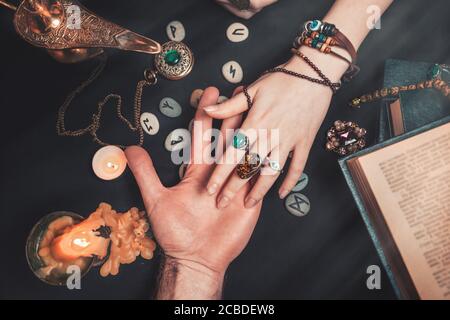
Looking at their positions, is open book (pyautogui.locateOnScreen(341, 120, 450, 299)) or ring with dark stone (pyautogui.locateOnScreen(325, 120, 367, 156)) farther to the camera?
ring with dark stone (pyautogui.locateOnScreen(325, 120, 367, 156))

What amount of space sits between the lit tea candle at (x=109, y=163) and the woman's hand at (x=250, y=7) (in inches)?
19.1

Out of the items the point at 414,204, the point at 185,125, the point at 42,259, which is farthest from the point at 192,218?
the point at 414,204

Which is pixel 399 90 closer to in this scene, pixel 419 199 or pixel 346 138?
pixel 346 138

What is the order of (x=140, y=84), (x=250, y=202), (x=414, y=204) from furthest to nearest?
1. (x=140, y=84)
2. (x=250, y=202)
3. (x=414, y=204)

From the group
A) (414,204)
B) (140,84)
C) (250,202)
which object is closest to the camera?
(414,204)

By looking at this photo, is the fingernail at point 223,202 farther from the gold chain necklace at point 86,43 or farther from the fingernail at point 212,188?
the gold chain necklace at point 86,43

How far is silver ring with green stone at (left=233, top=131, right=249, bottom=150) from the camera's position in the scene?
948 mm

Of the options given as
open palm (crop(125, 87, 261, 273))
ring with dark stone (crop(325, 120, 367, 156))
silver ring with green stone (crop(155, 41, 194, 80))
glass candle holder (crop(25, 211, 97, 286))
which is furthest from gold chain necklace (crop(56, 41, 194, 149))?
ring with dark stone (crop(325, 120, 367, 156))

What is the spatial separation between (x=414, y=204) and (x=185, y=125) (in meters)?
0.58

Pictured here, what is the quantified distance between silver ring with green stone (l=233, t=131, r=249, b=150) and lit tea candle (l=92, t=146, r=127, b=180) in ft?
0.98

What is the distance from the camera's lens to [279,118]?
100 cm

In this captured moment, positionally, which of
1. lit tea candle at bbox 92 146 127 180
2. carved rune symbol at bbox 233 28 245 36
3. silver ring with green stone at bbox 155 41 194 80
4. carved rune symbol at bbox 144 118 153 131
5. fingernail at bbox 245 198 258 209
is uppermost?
carved rune symbol at bbox 233 28 245 36

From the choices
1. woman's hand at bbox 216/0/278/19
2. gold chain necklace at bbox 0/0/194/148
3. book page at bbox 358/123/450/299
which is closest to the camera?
book page at bbox 358/123/450/299

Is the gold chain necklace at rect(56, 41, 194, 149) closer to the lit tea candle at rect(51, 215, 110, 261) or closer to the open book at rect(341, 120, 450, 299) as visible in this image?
the lit tea candle at rect(51, 215, 110, 261)
